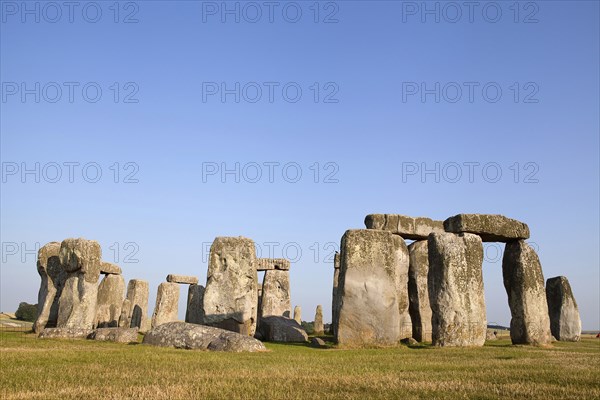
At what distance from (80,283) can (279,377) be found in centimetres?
1301

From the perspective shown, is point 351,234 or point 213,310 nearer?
point 351,234

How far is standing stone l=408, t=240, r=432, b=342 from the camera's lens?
17.7 m

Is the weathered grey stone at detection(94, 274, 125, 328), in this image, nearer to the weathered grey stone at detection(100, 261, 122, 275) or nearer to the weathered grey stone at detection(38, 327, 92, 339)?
the weathered grey stone at detection(100, 261, 122, 275)

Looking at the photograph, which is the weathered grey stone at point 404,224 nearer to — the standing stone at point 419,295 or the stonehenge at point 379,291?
the stonehenge at point 379,291

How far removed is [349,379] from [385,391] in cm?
94

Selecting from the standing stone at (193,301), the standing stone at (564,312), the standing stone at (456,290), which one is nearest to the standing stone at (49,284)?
the standing stone at (193,301)

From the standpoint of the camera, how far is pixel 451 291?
44.6 feet

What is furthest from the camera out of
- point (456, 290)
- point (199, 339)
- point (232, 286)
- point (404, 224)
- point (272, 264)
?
point (272, 264)

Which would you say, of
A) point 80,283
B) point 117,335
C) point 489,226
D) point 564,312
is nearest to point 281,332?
point 117,335

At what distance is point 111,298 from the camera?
23797 millimetres

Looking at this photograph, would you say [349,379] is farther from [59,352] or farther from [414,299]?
[414,299]

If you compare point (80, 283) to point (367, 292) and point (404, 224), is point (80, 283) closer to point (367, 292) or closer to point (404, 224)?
point (367, 292)

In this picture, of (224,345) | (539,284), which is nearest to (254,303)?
(224,345)

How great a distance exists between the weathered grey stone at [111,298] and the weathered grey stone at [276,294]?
6.16 metres
